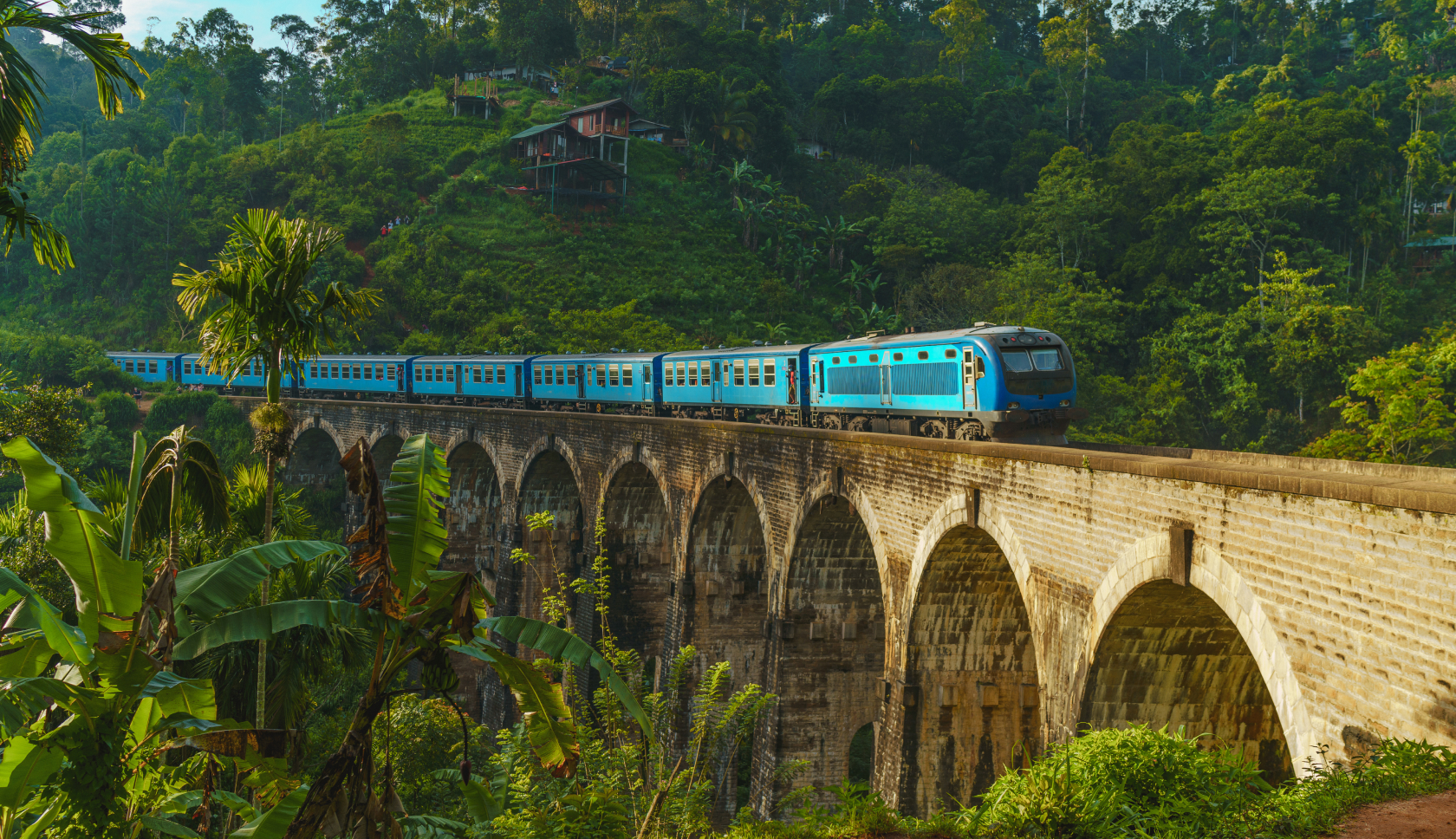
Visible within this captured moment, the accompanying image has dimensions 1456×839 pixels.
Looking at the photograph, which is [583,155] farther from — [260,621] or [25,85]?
[260,621]

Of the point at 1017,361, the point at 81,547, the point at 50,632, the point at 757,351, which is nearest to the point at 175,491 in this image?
the point at 81,547

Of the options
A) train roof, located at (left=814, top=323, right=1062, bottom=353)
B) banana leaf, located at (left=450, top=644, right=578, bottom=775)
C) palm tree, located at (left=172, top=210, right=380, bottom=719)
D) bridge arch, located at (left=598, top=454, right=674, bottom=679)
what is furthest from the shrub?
banana leaf, located at (left=450, top=644, right=578, bottom=775)

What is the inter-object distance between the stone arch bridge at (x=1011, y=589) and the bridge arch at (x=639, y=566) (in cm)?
6

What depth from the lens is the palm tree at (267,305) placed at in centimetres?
945

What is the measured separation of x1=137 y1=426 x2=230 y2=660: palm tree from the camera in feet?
26.3

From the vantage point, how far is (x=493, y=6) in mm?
84250

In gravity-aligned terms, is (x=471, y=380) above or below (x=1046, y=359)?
below

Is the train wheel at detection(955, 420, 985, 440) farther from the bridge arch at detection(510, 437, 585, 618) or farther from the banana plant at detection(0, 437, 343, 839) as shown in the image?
the bridge arch at detection(510, 437, 585, 618)

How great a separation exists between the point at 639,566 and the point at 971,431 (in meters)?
12.4

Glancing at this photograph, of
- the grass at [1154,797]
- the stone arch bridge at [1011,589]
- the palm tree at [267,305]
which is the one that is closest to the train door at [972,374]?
the stone arch bridge at [1011,589]

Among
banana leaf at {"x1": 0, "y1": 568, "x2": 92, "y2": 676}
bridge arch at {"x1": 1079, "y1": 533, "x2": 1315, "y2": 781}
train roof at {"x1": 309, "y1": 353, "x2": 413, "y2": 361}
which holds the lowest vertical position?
bridge arch at {"x1": 1079, "y1": 533, "x2": 1315, "y2": 781}

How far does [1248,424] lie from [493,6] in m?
67.6

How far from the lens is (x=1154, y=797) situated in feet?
25.2

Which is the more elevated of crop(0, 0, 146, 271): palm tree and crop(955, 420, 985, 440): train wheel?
crop(0, 0, 146, 271): palm tree
